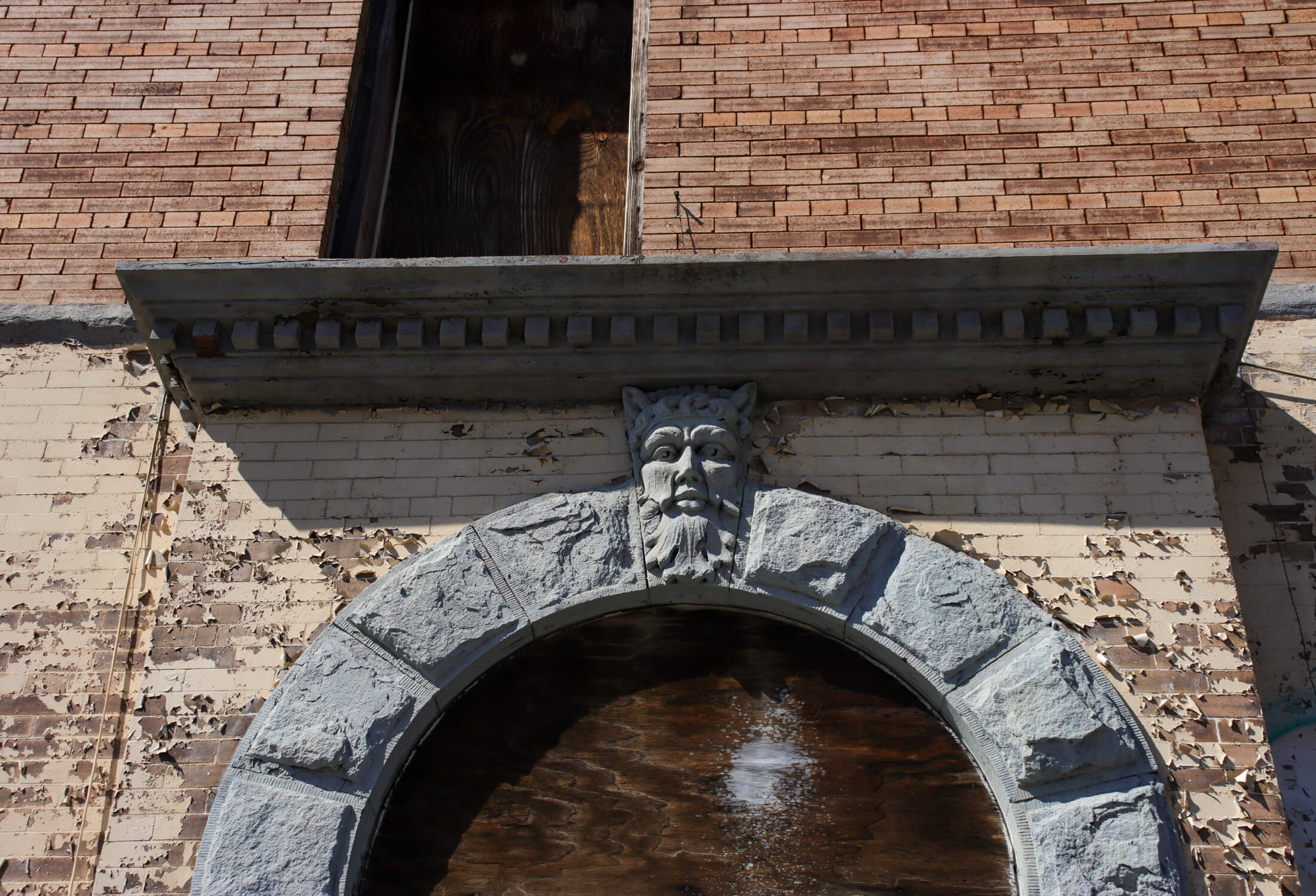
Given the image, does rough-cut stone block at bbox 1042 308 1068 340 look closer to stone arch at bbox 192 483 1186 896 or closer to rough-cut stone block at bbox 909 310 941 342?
rough-cut stone block at bbox 909 310 941 342

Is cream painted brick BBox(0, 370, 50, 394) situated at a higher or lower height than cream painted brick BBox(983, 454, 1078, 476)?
higher

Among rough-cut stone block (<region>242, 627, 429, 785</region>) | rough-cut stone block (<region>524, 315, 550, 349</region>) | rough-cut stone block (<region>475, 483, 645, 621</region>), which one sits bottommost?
rough-cut stone block (<region>242, 627, 429, 785</region>)

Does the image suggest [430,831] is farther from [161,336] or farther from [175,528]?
[161,336]

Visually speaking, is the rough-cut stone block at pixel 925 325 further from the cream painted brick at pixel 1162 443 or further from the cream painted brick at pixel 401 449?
the cream painted brick at pixel 401 449

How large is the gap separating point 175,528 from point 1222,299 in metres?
4.10

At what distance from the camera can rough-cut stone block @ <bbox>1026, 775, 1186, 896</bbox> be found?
3842mm

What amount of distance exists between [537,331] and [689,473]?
33.4 inches

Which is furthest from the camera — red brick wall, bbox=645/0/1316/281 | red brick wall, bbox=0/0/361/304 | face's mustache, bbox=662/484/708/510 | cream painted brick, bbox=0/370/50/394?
red brick wall, bbox=0/0/361/304

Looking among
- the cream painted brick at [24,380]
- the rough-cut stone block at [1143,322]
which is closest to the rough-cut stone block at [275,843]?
the cream painted brick at [24,380]

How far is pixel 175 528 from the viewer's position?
4.78 meters

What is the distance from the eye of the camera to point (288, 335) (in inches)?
190

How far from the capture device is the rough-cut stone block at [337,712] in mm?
4117

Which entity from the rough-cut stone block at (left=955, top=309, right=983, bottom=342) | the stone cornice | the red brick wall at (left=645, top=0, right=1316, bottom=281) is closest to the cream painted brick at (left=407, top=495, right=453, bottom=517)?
the stone cornice

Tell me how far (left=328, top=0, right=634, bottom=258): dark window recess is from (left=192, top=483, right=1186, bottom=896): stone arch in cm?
177
